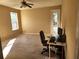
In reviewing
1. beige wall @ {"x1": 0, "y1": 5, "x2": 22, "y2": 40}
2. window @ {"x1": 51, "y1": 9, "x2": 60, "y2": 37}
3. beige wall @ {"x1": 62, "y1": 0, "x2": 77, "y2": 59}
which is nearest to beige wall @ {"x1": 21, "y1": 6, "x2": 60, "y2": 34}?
window @ {"x1": 51, "y1": 9, "x2": 60, "y2": 37}

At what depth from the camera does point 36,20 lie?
8.46 meters

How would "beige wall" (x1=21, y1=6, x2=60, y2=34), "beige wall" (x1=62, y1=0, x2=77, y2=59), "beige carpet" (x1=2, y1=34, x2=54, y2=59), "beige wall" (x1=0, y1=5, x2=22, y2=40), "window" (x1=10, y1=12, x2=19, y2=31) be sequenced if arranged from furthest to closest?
"beige wall" (x1=21, y1=6, x2=60, y2=34)
"window" (x1=10, y1=12, x2=19, y2=31)
"beige wall" (x1=0, y1=5, x2=22, y2=40)
"beige carpet" (x1=2, y1=34, x2=54, y2=59)
"beige wall" (x1=62, y1=0, x2=77, y2=59)

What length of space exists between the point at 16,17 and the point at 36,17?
74.6 inches

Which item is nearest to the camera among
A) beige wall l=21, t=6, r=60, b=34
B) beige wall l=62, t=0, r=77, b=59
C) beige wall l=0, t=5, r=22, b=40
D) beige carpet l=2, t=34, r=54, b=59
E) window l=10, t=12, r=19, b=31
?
beige wall l=62, t=0, r=77, b=59

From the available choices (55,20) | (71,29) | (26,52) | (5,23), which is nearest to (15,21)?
(5,23)

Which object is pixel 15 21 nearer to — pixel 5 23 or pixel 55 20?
pixel 5 23

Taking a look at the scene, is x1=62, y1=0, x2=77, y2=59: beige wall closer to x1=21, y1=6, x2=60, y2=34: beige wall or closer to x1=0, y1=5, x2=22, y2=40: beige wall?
x1=0, y1=5, x2=22, y2=40: beige wall

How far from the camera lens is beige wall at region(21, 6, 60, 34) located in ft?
26.5

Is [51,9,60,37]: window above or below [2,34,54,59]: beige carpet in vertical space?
above

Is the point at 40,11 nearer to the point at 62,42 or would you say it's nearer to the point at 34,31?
the point at 34,31

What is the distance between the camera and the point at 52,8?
782 centimetres

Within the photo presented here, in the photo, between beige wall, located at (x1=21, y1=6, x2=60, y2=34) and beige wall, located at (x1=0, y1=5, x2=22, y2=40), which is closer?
beige wall, located at (x1=0, y1=5, x2=22, y2=40)

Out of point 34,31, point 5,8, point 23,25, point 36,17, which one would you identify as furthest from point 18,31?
point 5,8

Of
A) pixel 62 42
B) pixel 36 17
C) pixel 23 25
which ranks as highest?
pixel 36 17
